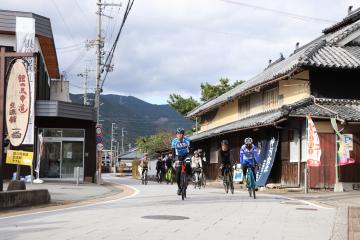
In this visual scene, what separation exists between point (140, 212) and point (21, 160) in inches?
232

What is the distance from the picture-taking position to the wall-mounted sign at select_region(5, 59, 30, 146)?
13805mm

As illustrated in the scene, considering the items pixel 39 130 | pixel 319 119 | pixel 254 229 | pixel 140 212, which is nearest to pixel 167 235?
pixel 254 229

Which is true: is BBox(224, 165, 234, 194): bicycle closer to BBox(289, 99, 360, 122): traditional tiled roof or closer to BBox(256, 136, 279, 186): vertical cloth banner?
BBox(289, 99, 360, 122): traditional tiled roof

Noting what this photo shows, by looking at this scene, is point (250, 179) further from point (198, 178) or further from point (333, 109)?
point (333, 109)

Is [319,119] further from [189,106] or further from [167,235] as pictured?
[189,106]

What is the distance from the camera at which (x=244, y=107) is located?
31.8 meters

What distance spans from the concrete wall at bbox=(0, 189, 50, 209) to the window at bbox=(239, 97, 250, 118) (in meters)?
18.9

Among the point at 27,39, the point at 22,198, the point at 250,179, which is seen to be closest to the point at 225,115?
the point at 27,39

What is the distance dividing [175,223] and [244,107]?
23.3m

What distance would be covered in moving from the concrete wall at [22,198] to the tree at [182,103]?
36893 millimetres

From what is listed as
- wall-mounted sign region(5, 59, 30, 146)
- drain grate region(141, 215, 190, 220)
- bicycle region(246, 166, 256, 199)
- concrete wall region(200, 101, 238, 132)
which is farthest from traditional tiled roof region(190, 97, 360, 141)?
drain grate region(141, 215, 190, 220)

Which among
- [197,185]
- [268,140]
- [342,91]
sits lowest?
[197,185]

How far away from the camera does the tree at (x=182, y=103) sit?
50.4 meters

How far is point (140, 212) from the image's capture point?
10.6m
